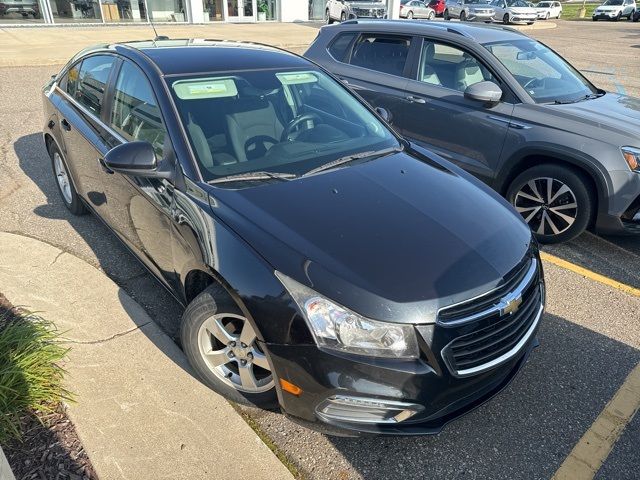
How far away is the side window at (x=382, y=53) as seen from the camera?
5.32 m

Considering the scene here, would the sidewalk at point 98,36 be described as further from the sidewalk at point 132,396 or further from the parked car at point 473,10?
the parked car at point 473,10

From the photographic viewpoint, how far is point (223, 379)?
256 centimetres

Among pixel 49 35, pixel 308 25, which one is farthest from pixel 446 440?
pixel 308 25

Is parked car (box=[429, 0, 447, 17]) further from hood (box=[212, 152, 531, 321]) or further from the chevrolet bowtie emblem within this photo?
the chevrolet bowtie emblem

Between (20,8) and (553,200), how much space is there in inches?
748

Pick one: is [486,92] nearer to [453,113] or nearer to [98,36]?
Result: [453,113]

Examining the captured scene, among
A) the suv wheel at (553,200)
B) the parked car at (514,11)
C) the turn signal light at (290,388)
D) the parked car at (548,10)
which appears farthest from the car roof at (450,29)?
the parked car at (548,10)

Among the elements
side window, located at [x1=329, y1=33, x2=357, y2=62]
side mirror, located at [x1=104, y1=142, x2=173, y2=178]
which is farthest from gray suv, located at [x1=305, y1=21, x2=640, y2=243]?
side mirror, located at [x1=104, y1=142, x2=173, y2=178]

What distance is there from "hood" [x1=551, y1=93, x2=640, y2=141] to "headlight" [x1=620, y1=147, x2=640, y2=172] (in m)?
0.09

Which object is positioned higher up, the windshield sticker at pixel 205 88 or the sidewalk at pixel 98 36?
the windshield sticker at pixel 205 88

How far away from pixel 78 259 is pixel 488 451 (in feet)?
10.5

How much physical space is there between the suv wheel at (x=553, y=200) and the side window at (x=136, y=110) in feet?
10.6

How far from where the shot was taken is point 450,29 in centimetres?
502

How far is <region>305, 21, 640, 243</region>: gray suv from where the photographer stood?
13.2 feet
